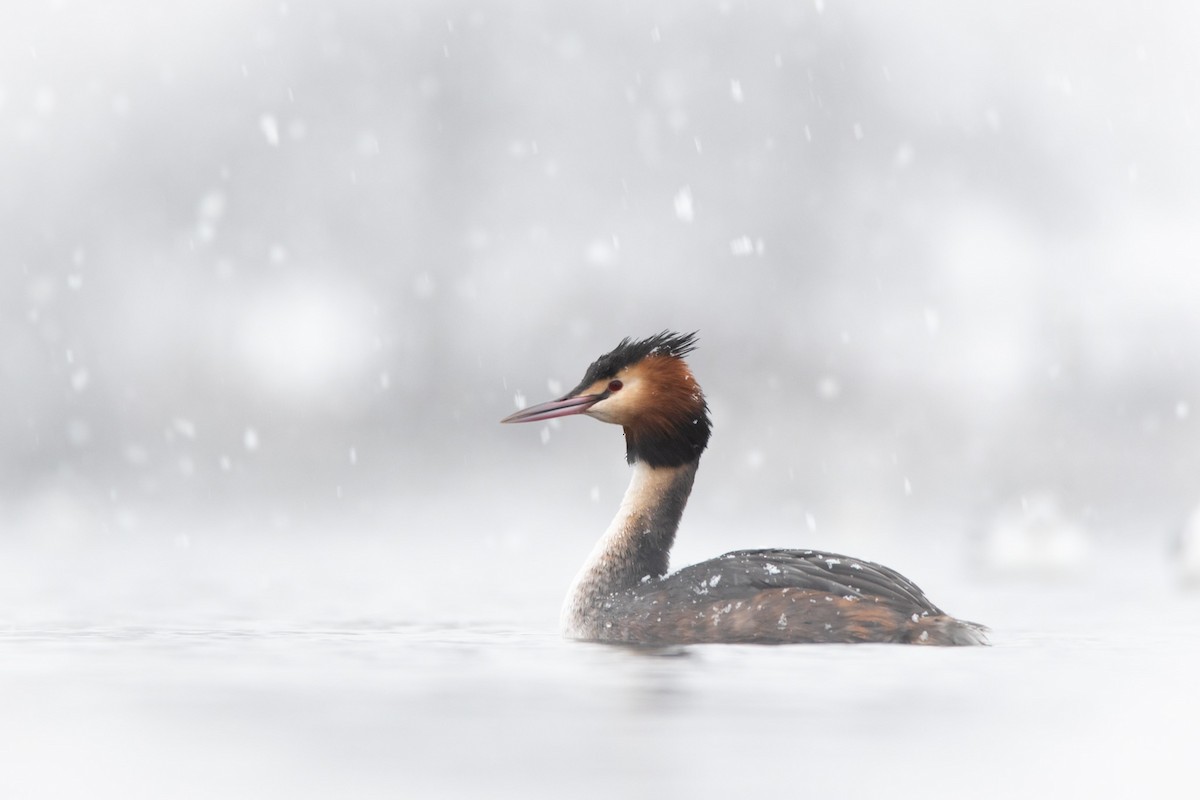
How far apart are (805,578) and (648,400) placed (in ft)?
5.59

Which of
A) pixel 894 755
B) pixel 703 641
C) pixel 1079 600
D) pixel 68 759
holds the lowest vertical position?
pixel 68 759

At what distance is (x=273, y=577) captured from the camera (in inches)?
750

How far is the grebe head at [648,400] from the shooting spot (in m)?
11.0

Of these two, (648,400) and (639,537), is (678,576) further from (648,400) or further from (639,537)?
(648,400)

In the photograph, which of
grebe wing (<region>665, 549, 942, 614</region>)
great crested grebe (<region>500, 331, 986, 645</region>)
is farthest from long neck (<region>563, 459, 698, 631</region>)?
grebe wing (<region>665, 549, 942, 614</region>)

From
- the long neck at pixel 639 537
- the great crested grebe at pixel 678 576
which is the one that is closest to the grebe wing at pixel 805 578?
the great crested grebe at pixel 678 576

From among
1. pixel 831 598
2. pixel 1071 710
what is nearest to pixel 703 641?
pixel 831 598

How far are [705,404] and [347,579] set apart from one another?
8.49 m

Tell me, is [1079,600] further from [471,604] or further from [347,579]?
[347,579]

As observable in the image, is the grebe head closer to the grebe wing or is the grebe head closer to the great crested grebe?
the great crested grebe

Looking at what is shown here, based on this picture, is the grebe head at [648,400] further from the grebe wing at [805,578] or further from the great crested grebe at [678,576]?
the grebe wing at [805,578]

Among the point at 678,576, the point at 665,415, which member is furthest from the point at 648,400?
the point at 678,576

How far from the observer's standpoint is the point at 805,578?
10.2m

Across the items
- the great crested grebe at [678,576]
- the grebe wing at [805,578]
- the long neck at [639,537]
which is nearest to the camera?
the great crested grebe at [678,576]
